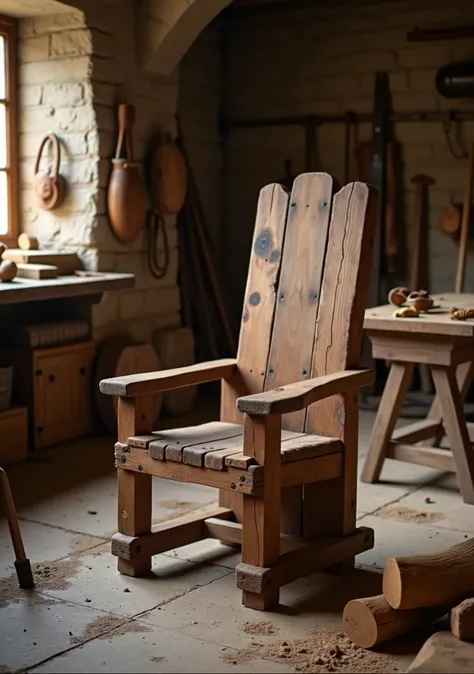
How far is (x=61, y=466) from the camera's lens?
4.34 metres

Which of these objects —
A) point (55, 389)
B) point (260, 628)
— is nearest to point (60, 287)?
point (55, 389)

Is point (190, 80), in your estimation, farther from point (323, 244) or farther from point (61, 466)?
point (323, 244)

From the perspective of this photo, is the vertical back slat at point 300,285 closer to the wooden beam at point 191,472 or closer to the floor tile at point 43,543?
the wooden beam at point 191,472

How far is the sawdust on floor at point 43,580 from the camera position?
9.29 ft

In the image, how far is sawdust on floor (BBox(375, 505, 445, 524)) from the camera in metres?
3.62

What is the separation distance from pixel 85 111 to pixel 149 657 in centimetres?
314

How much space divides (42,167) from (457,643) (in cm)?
342

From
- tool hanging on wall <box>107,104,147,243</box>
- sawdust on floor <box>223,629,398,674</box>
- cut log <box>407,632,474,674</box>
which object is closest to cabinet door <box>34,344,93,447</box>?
tool hanging on wall <box>107,104,147,243</box>

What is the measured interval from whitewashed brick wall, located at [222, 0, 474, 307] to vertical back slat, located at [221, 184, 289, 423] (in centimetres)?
287

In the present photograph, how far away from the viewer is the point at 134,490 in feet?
9.75

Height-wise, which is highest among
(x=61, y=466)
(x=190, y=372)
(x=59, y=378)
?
(x=190, y=372)

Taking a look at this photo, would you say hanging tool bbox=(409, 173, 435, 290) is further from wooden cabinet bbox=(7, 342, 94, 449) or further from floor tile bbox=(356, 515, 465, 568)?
floor tile bbox=(356, 515, 465, 568)

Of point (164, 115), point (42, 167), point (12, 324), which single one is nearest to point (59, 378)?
point (12, 324)

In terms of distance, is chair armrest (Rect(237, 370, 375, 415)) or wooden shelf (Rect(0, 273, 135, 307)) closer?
chair armrest (Rect(237, 370, 375, 415))
